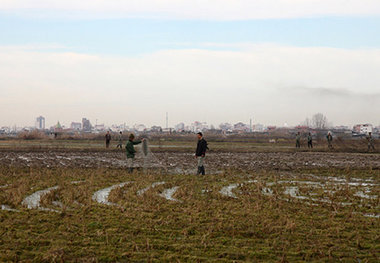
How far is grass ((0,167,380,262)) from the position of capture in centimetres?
835

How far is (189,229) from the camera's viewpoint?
33.6 feet

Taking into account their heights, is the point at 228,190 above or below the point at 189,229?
below

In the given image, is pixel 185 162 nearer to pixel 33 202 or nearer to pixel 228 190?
pixel 228 190

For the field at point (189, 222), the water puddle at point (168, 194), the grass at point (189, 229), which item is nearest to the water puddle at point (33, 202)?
the field at point (189, 222)

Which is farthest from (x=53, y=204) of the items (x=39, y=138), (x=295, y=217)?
(x=39, y=138)

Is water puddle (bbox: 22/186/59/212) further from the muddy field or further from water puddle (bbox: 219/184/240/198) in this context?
the muddy field

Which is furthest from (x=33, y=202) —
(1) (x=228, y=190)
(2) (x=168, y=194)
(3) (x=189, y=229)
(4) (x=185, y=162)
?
(4) (x=185, y=162)

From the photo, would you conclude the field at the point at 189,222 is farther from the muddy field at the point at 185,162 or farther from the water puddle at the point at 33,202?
the muddy field at the point at 185,162

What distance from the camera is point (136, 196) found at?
15289 mm

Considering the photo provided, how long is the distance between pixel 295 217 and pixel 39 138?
73504 millimetres

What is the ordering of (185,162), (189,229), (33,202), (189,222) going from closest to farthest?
(189,229), (189,222), (33,202), (185,162)

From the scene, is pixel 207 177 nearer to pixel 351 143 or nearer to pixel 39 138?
pixel 351 143

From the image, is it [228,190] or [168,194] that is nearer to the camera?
[168,194]

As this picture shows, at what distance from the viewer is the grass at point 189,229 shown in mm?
8352
